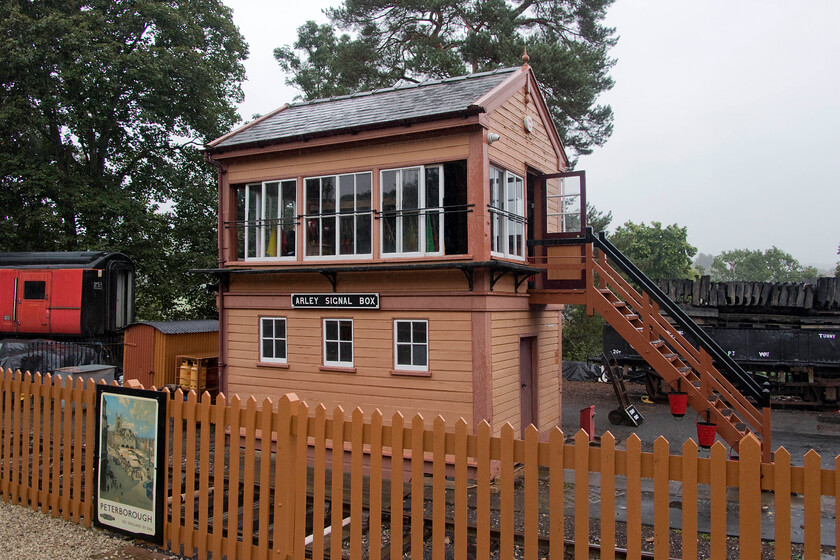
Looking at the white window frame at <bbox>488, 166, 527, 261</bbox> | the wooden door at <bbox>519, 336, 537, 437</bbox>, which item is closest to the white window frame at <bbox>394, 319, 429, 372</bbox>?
the white window frame at <bbox>488, 166, 527, 261</bbox>

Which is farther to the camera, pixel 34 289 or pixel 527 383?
pixel 34 289

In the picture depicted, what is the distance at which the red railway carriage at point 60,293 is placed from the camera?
20203mm

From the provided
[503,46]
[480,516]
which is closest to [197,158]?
[503,46]

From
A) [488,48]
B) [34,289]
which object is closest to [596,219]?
[488,48]

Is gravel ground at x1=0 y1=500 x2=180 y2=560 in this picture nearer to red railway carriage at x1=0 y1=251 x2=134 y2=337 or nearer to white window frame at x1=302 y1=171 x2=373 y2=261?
white window frame at x1=302 y1=171 x2=373 y2=261

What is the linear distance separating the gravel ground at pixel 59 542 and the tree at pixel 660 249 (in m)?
39.8

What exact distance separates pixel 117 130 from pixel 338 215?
19.2m

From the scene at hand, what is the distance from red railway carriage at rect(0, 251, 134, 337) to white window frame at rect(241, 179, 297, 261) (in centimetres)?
1014

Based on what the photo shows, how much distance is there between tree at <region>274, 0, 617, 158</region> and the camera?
24.7 meters

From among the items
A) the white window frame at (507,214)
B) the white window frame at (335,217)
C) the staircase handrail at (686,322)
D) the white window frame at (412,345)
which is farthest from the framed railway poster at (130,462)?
the staircase handrail at (686,322)

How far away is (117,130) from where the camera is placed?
26219 mm

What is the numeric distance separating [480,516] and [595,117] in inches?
974

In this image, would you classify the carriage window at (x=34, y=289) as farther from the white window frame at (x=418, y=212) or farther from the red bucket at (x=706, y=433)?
the red bucket at (x=706, y=433)

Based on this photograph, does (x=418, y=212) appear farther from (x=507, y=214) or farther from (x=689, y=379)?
(x=689, y=379)
